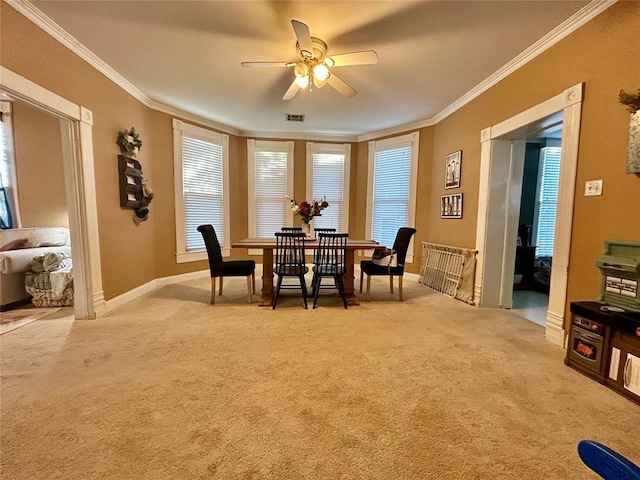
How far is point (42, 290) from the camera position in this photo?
348 centimetres

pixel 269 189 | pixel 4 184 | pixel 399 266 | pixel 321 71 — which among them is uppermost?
pixel 321 71

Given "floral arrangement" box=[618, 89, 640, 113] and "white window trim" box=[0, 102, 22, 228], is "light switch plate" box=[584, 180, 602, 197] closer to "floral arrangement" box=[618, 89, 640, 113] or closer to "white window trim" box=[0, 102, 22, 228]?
"floral arrangement" box=[618, 89, 640, 113]

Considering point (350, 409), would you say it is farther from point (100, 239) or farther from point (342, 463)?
point (100, 239)

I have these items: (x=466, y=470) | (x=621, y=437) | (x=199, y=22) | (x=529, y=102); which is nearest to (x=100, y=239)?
(x=199, y=22)

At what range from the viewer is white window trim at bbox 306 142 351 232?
5.82m

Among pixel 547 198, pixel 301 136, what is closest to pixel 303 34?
pixel 301 136

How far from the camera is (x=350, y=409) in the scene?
1.70 metres

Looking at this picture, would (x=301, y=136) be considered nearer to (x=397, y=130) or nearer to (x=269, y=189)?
(x=269, y=189)

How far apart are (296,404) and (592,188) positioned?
9.17ft

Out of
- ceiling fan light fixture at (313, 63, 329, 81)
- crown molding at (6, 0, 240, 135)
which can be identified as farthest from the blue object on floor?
crown molding at (6, 0, 240, 135)

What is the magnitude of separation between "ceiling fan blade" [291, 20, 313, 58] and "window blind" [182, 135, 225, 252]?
3.24 meters

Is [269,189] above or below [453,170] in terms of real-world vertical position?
below

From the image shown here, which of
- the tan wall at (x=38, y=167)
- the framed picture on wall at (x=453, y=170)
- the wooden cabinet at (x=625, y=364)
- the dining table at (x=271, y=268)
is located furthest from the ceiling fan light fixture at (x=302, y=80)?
the tan wall at (x=38, y=167)

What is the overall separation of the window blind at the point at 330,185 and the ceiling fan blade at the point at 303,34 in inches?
137
